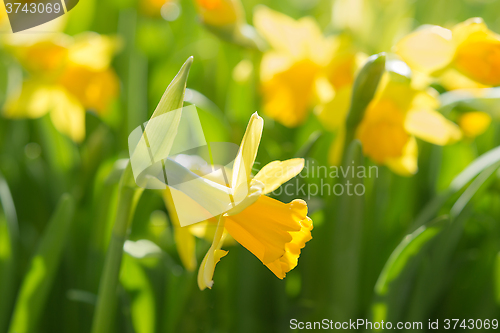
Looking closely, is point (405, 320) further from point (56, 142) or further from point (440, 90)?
point (56, 142)

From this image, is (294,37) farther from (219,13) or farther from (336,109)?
(336,109)

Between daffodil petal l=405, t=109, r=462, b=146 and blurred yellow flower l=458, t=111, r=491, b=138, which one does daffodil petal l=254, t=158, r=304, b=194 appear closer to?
daffodil petal l=405, t=109, r=462, b=146

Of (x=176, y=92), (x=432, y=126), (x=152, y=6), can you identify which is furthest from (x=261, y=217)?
(x=152, y=6)

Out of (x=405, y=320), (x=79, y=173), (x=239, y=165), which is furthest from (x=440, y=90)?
(x=79, y=173)

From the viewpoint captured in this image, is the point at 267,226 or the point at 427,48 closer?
the point at 267,226

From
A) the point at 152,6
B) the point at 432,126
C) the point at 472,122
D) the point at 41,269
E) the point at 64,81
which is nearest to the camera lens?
the point at 41,269

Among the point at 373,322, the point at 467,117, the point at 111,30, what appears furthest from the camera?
the point at 111,30
